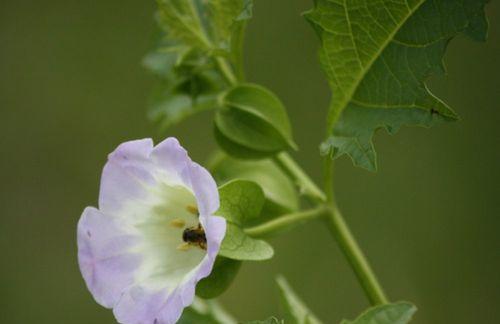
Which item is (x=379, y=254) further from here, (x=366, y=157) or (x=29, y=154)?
(x=366, y=157)

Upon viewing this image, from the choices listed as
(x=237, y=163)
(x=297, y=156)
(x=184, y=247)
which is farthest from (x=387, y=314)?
(x=297, y=156)

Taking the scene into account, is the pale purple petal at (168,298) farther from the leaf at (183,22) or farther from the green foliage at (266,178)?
the leaf at (183,22)

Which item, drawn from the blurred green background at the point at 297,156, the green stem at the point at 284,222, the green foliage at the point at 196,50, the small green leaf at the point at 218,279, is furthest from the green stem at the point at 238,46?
the blurred green background at the point at 297,156

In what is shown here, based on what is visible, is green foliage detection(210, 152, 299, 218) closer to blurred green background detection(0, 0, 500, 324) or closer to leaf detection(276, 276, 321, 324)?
leaf detection(276, 276, 321, 324)

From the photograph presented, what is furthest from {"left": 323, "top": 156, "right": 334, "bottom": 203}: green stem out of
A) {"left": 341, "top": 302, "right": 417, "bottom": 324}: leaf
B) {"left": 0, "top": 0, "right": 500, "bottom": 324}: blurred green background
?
{"left": 0, "top": 0, "right": 500, "bottom": 324}: blurred green background

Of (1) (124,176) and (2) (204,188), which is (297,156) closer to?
(1) (124,176)

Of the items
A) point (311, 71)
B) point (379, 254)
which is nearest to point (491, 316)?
point (379, 254)

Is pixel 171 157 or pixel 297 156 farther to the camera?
pixel 297 156
